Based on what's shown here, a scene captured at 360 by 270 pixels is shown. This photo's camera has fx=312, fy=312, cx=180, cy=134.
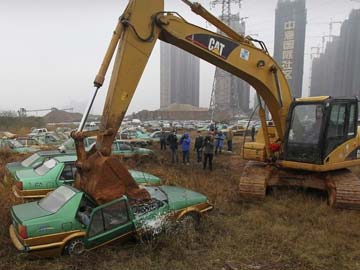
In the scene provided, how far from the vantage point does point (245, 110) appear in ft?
183

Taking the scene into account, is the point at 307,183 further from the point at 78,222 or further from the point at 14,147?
the point at 14,147

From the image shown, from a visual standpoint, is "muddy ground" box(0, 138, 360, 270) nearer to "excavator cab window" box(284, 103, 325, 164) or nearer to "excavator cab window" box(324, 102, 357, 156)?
"excavator cab window" box(284, 103, 325, 164)

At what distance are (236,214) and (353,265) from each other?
286cm

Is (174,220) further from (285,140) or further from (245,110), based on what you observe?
(245,110)

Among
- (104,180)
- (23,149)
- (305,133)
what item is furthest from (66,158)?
(23,149)

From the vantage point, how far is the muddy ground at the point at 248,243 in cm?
501

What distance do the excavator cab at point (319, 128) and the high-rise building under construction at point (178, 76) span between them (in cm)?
6808

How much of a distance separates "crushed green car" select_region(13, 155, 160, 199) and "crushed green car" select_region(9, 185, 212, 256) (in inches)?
77.2

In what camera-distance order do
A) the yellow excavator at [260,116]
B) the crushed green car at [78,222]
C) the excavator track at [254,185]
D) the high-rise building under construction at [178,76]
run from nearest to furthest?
the crushed green car at [78,222] → the yellow excavator at [260,116] → the excavator track at [254,185] → the high-rise building under construction at [178,76]

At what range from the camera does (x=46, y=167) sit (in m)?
8.43

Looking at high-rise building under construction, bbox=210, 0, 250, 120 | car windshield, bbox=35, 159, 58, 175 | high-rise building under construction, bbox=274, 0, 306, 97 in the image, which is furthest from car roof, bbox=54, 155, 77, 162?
high-rise building under construction, bbox=274, 0, 306, 97

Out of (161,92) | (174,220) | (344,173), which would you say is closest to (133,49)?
(174,220)

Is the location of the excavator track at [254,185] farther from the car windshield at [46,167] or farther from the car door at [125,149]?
the car door at [125,149]

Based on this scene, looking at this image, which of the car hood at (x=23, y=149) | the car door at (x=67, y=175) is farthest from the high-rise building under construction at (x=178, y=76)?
the car door at (x=67, y=175)
